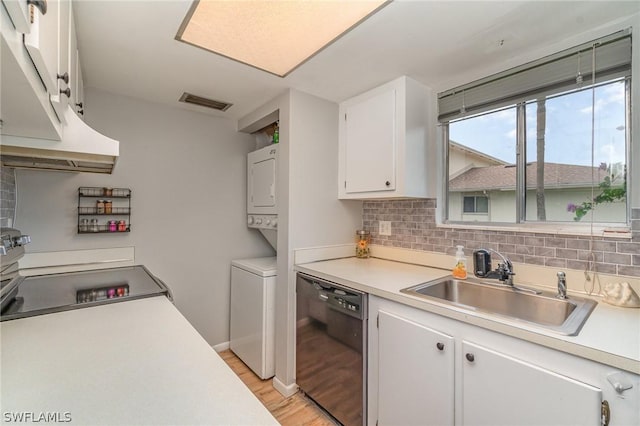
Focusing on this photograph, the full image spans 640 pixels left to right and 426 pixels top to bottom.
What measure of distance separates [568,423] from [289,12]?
1918 mm

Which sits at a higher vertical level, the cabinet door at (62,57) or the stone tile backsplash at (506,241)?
the cabinet door at (62,57)

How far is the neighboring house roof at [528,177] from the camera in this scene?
4.94ft

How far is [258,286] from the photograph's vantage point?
2264 millimetres

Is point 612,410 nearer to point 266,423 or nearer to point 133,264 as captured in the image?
point 266,423

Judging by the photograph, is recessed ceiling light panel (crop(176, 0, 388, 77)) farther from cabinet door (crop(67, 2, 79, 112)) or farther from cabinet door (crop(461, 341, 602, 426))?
cabinet door (crop(461, 341, 602, 426))

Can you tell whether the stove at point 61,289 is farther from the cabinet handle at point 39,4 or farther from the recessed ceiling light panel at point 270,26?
the recessed ceiling light panel at point 270,26

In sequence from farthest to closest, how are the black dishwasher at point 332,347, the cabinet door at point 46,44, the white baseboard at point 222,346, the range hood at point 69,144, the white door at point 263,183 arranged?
the white baseboard at point 222,346 → the white door at point 263,183 → the black dishwasher at point 332,347 → the range hood at point 69,144 → the cabinet door at point 46,44

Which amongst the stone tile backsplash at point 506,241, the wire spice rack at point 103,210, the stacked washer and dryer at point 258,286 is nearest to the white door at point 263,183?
the stacked washer and dryer at point 258,286

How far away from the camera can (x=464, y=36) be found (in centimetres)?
146

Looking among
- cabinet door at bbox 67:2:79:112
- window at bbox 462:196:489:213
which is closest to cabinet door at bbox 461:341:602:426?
window at bbox 462:196:489:213

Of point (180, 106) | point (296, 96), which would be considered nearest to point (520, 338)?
point (296, 96)

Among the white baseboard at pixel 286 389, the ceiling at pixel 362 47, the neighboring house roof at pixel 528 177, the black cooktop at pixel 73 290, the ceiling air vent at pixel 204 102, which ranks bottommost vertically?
the white baseboard at pixel 286 389

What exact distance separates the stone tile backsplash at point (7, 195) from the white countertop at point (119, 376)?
0.82m

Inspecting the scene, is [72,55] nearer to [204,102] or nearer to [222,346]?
[204,102]
